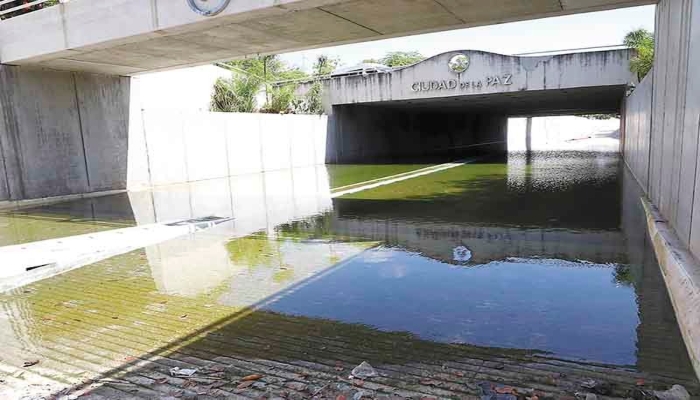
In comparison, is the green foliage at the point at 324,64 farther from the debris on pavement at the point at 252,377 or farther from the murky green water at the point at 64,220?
the debris on pavement at the point at 252,377

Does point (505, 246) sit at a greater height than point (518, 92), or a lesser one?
lesser

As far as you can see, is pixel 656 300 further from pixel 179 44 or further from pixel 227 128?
pixel 227 128

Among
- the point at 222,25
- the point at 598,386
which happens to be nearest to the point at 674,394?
the point at 598,386

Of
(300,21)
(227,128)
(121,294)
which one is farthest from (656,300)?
(227,128)

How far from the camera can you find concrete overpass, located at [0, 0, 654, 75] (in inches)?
324

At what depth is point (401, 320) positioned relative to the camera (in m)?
3.93

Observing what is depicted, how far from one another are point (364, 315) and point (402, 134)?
98.1 ft

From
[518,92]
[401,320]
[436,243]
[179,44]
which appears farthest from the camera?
[518,92]

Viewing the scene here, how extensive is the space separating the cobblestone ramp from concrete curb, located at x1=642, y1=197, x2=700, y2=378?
0.45 meters

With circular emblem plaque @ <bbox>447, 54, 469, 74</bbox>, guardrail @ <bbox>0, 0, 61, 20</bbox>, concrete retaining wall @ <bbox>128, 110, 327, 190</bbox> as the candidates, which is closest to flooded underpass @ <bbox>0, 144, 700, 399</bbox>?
guardrail @ <bbox>0, 0, 61, 20</bbox>

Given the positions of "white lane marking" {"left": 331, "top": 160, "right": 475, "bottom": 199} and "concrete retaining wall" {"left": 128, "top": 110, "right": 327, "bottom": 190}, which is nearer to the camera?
"white lane marking" {"left": 331, "top": 160, "right": 475, "bottom": 199}

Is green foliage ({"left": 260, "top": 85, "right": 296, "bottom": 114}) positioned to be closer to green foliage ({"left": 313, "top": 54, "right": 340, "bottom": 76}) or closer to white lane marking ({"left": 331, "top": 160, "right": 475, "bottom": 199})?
white lane marking ({"left": 331, "top": 160, "right": 475, "bottom": 199})

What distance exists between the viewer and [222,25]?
8.99 m

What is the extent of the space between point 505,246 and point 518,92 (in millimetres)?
16856
